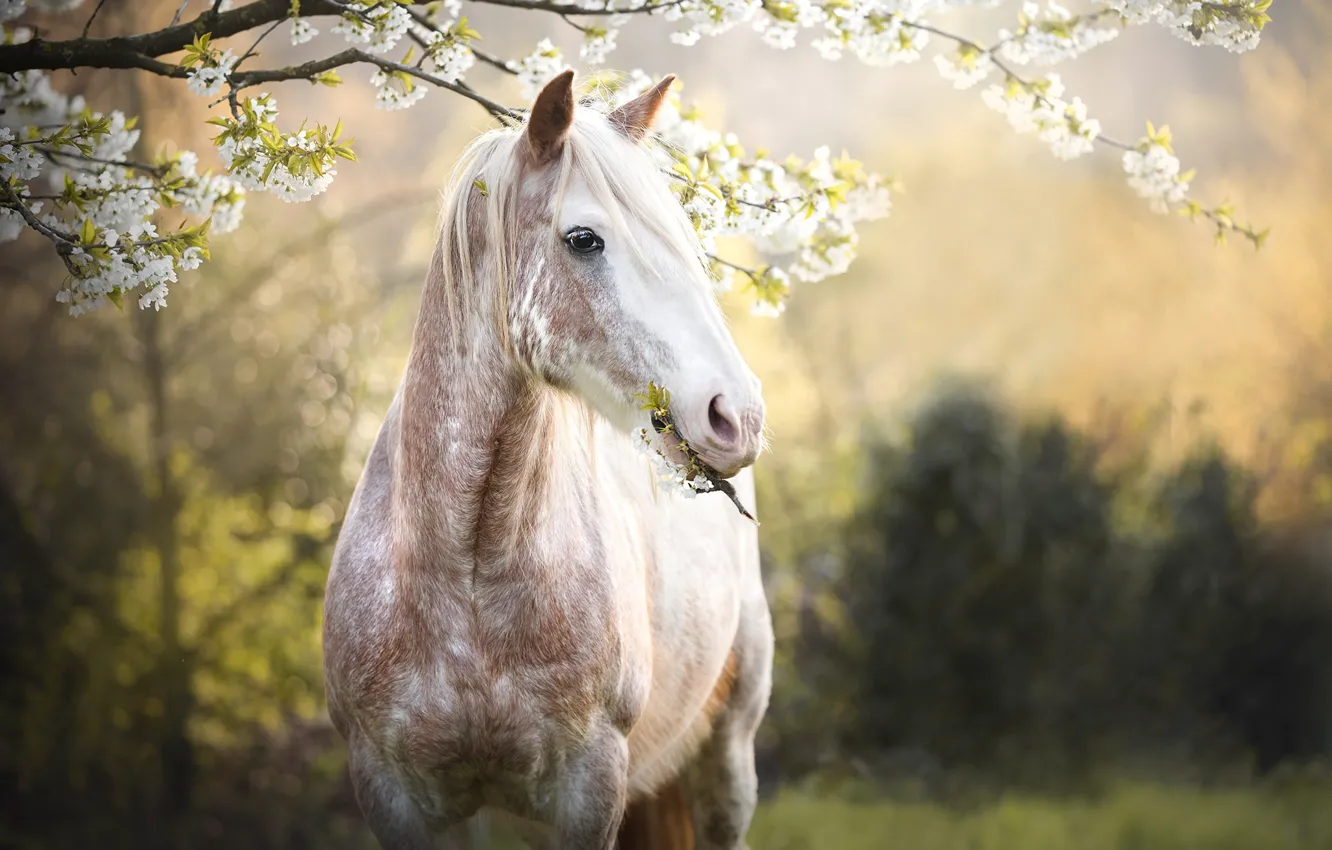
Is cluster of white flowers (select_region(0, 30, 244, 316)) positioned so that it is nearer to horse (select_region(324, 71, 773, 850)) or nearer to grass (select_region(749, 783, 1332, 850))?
horse (select_region(324, 71, 773, 850))

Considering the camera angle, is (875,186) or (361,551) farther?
(875,186)

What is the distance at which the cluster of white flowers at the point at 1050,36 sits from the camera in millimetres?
2758

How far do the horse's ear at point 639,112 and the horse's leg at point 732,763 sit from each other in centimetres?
163

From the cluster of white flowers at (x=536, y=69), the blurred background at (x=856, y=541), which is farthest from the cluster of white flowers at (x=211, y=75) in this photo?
the blurred background at (x=856, y=541)

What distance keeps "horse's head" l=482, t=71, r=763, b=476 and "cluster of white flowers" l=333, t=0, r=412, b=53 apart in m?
0.49

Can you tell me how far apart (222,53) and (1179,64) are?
7250mm

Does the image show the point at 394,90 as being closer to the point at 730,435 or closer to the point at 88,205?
the point at 88,205

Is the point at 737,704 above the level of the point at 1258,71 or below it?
below

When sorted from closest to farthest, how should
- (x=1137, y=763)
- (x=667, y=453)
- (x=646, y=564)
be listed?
1. (x=667, y=453)
2. (x=646, y=564)
3. (x=1137, y=763)

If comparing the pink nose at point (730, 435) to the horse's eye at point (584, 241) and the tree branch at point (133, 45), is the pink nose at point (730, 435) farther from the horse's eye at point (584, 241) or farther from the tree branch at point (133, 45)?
the tree branch at point (133, 45)

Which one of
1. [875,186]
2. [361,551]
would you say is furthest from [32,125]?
[875,186]

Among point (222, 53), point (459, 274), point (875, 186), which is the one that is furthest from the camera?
point (875, 186)

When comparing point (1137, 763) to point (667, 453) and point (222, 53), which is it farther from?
point (222, 53)

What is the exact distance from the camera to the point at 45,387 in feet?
18.4
